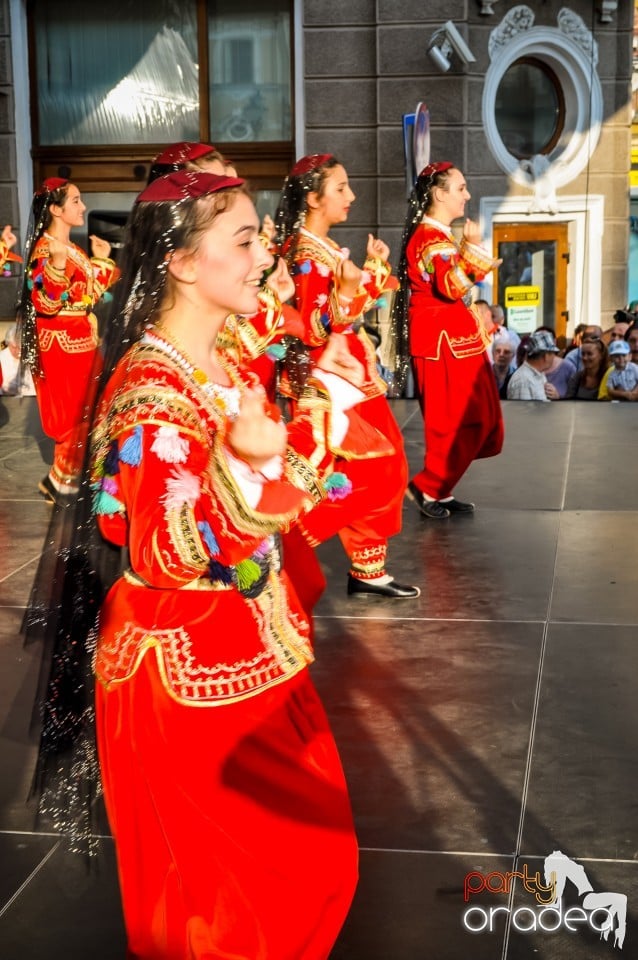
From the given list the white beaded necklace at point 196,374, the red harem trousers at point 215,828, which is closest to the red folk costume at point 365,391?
the white beaded necklace at point 196,374

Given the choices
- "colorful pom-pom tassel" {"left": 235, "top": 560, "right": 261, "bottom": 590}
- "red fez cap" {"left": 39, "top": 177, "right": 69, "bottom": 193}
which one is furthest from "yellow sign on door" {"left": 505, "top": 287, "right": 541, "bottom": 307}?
"colorful pom-pom tassel" {"left": 235, "top": 560, "right": 261, "bottom": 590}

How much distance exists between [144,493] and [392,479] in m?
2.94

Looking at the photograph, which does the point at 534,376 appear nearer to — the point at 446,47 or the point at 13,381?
the point at 446,47

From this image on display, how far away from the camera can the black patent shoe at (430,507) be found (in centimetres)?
614

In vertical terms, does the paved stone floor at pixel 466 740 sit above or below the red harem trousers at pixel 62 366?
below

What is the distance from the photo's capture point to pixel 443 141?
11328 mm

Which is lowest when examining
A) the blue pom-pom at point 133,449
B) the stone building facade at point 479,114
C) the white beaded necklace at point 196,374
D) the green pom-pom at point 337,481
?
the green pom-pom at point 337,481

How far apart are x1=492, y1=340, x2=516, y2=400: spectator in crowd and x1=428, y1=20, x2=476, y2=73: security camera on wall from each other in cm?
298

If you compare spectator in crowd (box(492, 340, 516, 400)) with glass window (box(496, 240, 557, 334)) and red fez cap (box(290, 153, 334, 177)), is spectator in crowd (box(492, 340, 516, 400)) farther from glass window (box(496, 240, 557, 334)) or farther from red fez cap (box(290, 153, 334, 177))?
red fez cap (box(290, 153, 334, 177))

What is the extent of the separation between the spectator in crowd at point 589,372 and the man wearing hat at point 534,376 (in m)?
0.22

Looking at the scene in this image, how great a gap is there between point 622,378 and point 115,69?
18.9ft

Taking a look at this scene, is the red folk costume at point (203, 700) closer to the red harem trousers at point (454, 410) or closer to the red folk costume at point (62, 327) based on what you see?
the red harem trousers at point (454, 410)

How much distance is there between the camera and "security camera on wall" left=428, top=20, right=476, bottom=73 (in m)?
10.9

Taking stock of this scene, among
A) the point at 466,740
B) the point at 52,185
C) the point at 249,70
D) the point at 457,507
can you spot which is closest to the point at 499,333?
the point at 457,507
